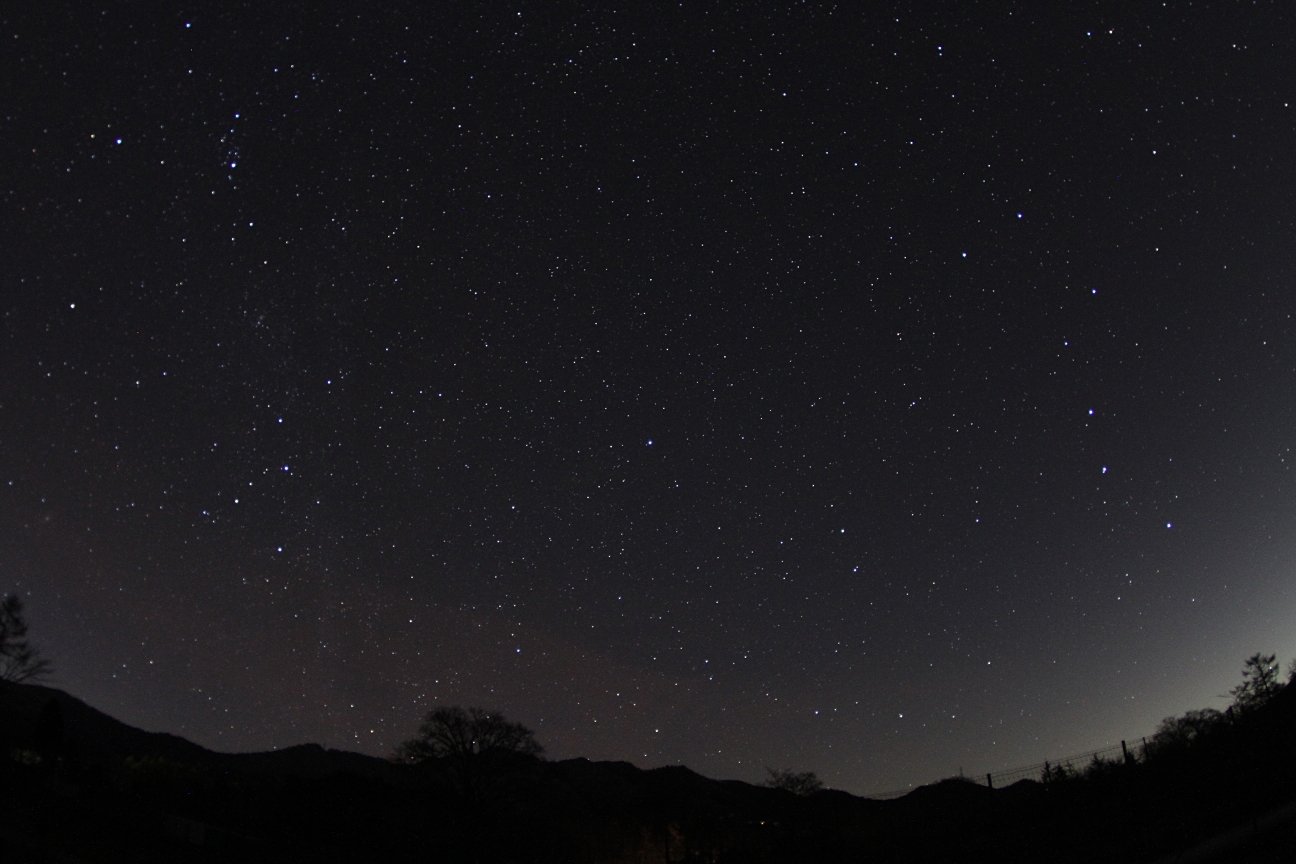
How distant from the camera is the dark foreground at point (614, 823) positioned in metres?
18.5

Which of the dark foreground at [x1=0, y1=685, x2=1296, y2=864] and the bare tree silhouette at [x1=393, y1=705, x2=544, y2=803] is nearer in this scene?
the dark foreground at [x1=0, y1=685, x2=1296, y2=864]

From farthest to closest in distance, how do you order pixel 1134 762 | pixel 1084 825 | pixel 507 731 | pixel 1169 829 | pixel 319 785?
pixel 507 731 < pixel 319 785 < pixel 1134 762 < pixel 1084 825 < pixel 1169 829

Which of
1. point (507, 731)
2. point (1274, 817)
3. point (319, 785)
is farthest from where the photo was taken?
point (507, 731)

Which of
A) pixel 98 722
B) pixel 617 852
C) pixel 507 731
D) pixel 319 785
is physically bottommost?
pixel 617 852

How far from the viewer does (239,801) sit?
41.5 m

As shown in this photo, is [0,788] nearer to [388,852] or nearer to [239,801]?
[388,852]

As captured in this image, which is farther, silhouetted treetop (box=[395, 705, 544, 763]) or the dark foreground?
silhouetted treetop (box=[395, 705, 544, 763])

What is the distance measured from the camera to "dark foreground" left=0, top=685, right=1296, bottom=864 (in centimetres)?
1850

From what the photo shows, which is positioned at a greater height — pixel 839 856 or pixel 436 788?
pixel 436 788

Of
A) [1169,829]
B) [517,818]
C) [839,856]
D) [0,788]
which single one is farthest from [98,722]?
[1169,829]

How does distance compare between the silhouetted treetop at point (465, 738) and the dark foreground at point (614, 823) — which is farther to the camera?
the silhouetted treetop at point (465, 738)

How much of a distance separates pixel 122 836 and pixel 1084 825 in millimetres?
27076

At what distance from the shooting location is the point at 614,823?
5066 centimetres

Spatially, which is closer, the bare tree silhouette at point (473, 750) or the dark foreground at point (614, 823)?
the dark foreground at point (614, 823)
